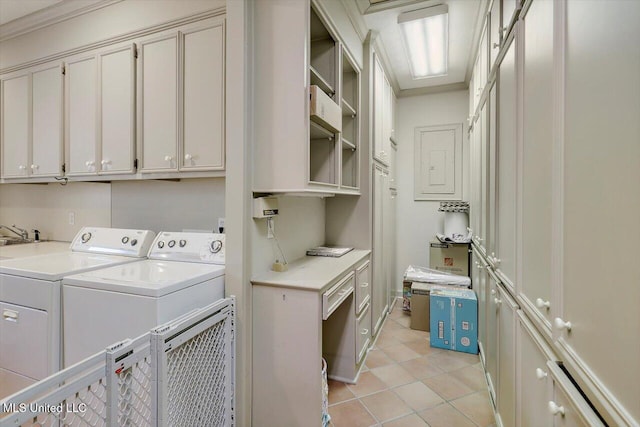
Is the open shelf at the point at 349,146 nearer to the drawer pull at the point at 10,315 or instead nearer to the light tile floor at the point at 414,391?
the light tile floor at the point at 414,391

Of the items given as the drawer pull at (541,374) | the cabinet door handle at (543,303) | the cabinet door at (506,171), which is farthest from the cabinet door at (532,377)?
the cabinet door at (506,171)

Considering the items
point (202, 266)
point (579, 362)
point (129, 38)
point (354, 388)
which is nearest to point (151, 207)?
point (202, 266)

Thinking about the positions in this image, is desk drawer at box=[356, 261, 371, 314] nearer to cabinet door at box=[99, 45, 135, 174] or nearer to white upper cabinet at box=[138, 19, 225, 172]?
white upper cabinet at box=[138, 19, 225, 172]

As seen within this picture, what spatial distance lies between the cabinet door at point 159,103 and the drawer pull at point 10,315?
40.7 inches

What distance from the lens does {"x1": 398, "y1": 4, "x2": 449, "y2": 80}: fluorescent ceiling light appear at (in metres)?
2.49

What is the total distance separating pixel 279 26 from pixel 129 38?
1.26 meters

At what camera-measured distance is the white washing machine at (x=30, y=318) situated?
149 centimetres

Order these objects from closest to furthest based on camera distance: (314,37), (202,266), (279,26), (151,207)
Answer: (279,26) < (202,266) < (314,37) < (151,207)

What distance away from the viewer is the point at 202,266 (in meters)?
1.73

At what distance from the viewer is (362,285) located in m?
2.41

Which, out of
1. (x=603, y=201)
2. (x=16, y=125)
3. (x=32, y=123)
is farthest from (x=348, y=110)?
(x=16, y=125)

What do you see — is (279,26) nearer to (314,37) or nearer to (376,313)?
(314,37)

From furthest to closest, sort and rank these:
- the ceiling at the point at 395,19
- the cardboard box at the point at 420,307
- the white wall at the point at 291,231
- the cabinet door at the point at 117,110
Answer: the cardboard box at the point at 420,307 → the ceiling at the point at 395,19 → the cabinet door at the point at 117,110 → the white wall at the point at 291,231

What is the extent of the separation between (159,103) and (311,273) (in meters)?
1.51
